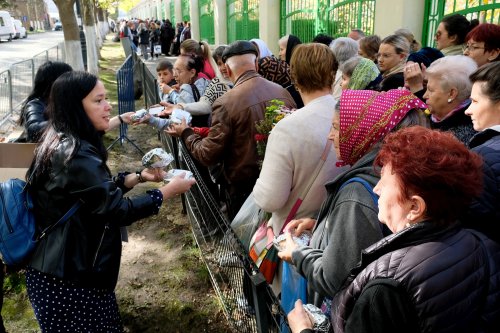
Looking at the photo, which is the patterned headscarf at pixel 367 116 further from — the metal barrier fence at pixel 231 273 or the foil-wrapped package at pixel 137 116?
the foil-wrapped package at pixel 137 116

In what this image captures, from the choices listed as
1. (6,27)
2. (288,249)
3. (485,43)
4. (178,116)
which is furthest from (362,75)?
(6,27)

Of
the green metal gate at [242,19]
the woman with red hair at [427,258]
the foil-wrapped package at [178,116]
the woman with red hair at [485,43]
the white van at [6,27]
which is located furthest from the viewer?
the white van at [6,27]

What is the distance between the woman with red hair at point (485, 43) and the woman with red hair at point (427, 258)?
2549 millimetres

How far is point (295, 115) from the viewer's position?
6.97 ft

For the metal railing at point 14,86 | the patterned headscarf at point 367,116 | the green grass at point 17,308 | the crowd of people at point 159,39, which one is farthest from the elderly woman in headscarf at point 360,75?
the crowd of people at point 159,39

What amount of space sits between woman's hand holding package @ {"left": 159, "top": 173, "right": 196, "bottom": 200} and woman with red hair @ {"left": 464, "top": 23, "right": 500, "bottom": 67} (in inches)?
101

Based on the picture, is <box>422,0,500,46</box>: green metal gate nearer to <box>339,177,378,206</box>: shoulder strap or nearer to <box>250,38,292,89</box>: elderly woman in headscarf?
<box>250,38,292,89</box>: elderly woman in headscarf

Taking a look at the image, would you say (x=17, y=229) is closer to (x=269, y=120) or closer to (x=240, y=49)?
(x=269, y=120)

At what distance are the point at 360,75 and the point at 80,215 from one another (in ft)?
8.07

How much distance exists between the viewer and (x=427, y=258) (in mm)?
1072

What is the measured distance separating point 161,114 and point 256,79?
1316 mm

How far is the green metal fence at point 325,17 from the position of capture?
6.99 metres

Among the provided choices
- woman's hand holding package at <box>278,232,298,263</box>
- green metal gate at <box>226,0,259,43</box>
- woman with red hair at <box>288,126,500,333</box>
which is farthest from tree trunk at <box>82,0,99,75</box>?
woman with red hair at <box>288,126,500,333</box>

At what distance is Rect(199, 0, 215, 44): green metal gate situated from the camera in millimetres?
18516
